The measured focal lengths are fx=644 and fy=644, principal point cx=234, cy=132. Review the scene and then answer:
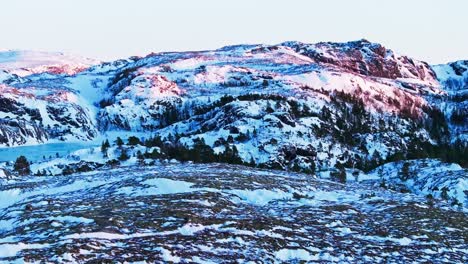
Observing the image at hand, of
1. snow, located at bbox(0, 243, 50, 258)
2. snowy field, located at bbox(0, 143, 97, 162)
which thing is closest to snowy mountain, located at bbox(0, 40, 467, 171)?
snowy field, located at bbox(0, 143, 97, 162)

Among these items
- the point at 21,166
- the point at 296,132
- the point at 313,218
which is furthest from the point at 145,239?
the point at 296,132

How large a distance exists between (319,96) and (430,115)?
3480 centimetres

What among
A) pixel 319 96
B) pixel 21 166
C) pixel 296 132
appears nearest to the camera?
pixel 21 166

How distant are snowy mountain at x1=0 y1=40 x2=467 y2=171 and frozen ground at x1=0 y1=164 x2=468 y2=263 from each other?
58.3 metres

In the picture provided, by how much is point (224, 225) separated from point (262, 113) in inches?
3928

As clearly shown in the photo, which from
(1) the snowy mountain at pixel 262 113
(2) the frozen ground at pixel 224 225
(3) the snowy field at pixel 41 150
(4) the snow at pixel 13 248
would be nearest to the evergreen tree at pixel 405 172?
(1) the snowy mountain at pixel 262 113

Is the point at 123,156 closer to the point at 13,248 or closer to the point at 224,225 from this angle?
the point at 224,225

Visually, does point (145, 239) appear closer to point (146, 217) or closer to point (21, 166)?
point (146, 217)

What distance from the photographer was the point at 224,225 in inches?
979

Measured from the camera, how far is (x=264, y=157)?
97.6m

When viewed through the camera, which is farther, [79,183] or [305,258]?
[79,183]

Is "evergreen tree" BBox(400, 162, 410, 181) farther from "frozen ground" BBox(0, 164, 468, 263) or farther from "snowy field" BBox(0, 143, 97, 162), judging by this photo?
"snowy field" BBox(0, 143, 97, 162)

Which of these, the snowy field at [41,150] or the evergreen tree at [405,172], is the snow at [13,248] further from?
the snowy field at [41,150]

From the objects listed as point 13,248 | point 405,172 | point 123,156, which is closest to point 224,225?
point 13,248
